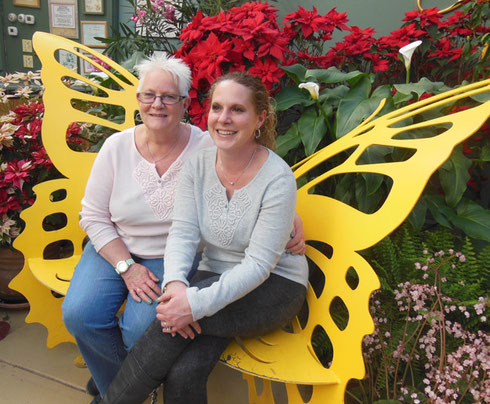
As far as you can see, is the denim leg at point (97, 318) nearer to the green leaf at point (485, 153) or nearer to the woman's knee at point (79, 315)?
the woman's knee at point (79, 315)

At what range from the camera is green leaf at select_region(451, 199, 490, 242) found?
1.56 meters

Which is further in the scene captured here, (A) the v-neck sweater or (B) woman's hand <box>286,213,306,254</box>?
(A) the v-neck sweater

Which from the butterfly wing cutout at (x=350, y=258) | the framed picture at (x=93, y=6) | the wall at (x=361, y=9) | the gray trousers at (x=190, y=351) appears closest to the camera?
the butterfly wing cutout at (x=350, y=258)

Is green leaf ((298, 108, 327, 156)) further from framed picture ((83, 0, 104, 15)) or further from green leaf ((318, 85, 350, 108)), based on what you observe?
framed picture ((83, 0, 104, 15))

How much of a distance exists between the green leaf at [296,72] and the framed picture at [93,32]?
257 centimetres

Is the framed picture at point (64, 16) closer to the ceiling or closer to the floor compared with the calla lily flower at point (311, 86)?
closer to the ceiling

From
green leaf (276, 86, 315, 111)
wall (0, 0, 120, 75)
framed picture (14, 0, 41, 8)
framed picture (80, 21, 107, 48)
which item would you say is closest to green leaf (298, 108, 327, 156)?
green leaf (276, 86, 315, 111)

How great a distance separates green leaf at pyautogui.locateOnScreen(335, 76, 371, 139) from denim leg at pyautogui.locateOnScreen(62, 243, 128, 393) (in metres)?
1.06

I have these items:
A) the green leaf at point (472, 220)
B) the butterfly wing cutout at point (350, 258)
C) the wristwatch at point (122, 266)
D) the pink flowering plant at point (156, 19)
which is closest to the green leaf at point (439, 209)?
the green leaf at point (472, 220)

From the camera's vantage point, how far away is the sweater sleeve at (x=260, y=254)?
1171 millimetres

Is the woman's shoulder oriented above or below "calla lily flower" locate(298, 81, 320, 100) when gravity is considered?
below

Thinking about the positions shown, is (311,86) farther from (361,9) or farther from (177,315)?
(361,9)

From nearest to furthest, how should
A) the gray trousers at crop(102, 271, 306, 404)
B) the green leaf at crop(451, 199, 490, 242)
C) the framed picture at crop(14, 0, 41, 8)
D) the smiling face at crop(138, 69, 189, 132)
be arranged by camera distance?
the gray trousers at crop(102, 271, 306, 404), the smiling face at crop(138, 69, 189, 132), the green leaf at crop(451, 199, 490, 242), the framed picture at crop(14, 0, 41, 8)

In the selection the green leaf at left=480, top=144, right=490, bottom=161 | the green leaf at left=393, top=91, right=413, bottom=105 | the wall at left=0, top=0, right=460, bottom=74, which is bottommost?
the green leaf at left=480, top=144, right=490, bottom=161
